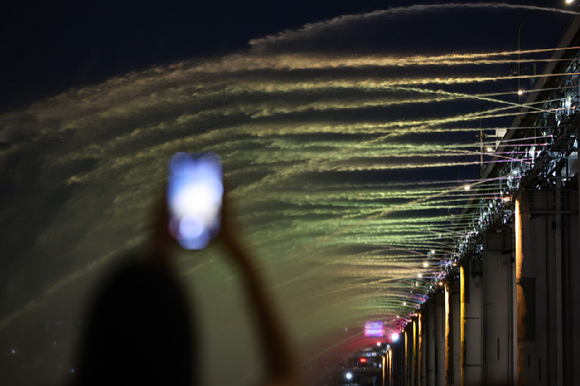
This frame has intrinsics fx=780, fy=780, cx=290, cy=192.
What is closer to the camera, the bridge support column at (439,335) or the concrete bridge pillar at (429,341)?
the bridge support column at (439,335)

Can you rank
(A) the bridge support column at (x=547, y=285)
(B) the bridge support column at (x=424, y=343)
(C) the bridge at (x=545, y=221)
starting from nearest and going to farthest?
(C) the bridge at (x=545, y=221) < (A) the bridge support column at (x=547, y=285) < (B) the bridge support column at (x=424, y=343)

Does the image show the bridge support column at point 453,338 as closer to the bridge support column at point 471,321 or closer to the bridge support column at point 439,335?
the bridge support column at point 471,321

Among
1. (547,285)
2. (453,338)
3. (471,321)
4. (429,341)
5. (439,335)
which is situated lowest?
(453,338)

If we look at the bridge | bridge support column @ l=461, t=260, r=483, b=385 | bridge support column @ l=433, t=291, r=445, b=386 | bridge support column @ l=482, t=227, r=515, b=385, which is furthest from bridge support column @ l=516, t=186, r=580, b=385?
bridge support column @ l=433, t=291, r=445, b=386

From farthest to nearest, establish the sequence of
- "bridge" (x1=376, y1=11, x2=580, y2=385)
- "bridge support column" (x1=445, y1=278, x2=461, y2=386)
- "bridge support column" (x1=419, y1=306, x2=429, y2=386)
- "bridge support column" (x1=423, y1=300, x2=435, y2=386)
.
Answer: "bridge support column" (x1=419, y1=306, x2=429, y2=386), "bridge support column" (x1=423, y1=300, x2=435, y2=386), "bridge support column" (x1=445, y1=278, x2=461, y2=386), "bridge" (x1=376, y1=11, x2=580, y2=385)

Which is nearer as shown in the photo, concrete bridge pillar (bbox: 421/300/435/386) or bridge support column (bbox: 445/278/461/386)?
bridge support column (bbox: 445/278/461/386)

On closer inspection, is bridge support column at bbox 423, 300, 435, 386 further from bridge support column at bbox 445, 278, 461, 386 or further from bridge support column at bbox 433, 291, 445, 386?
bridge support column at bbox 445, 278, 461, 386

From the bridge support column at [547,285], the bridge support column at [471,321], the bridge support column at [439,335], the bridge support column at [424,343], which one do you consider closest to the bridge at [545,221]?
the bridge support column at [547,285]

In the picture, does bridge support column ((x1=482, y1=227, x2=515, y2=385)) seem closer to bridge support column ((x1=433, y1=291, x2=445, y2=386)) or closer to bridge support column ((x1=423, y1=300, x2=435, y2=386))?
bridge support column ((x1=433, y1=291, x2=445, y2=386))

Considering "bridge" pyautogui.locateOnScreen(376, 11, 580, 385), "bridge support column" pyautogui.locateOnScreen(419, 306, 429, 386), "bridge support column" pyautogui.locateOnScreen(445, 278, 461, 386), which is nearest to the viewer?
"bridge" pyautogui.locateOnScreen(376, 11, 580, 385)

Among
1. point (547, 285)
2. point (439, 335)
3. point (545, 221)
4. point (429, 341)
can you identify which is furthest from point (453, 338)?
point (545, 221)

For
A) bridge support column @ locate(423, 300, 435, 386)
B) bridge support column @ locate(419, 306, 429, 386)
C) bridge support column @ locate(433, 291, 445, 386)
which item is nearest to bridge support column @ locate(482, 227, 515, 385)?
bridge support column @ locate(433, 291, 445, 386)

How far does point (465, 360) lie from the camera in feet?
213

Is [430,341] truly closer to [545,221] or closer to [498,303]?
[498,303]
